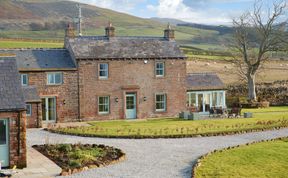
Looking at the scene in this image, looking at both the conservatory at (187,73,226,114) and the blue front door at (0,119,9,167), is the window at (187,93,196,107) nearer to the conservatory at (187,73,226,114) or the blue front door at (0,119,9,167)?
the conservatory at (187,73,226,114)

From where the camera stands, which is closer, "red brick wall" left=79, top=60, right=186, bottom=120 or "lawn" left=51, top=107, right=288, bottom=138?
"lawn" left=51, top=107, right=288, bottom=138

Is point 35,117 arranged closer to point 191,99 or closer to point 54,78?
point 54,78

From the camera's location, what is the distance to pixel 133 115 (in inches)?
1866

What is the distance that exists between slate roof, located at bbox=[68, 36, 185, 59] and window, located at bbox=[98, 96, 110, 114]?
3756mm

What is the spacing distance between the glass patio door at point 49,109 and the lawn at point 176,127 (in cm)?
359

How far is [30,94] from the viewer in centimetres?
4072

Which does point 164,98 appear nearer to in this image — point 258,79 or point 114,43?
point 114,43

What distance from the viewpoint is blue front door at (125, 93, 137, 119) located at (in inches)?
1857

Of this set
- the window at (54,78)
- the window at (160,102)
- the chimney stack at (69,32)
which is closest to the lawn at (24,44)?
the chimney stack at (69,32)

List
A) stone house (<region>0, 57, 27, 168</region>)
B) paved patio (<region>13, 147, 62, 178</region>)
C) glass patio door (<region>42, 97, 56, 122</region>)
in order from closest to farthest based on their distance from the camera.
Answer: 1. paved patio (<region>13, 147, 62, 178</region>)
2. stone house (<region>0, 57, 27, 168</region>)
3. glass patio door (<region>42, 97, 56, 122</region>)

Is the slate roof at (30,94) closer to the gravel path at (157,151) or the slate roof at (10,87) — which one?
the gravel path at (157,151)

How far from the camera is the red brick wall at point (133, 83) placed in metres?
45.2

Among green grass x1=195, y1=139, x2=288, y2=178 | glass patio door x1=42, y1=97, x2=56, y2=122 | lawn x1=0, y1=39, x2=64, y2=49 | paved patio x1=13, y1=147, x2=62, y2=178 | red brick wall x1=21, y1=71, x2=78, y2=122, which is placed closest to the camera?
paved patio x1=13, y1=147, x2=62, y2=178

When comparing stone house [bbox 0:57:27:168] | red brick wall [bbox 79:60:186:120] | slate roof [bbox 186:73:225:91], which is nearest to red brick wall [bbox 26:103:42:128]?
red brick wall [bbox 79:60:186:120]
